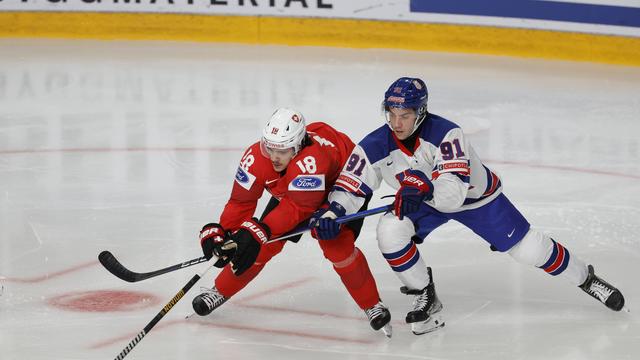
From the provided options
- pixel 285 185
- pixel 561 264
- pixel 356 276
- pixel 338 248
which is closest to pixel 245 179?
pixel 285 185

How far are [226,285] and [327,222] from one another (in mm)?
618

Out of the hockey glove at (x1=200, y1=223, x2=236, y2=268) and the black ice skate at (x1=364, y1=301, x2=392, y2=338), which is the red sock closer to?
the black ice skate at (x1=364, y1=301, x2=392, y2=338)

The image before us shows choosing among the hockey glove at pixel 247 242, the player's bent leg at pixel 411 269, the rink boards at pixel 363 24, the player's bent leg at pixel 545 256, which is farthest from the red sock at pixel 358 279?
the rink boards at pixel 363 24

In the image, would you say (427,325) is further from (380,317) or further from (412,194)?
(412,194)

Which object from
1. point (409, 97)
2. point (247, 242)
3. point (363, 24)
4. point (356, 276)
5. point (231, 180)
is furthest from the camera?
point (363, 24)

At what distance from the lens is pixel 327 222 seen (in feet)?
12.9

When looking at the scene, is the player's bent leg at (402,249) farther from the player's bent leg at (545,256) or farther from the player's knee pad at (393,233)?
the player's bent leg at (545,256)

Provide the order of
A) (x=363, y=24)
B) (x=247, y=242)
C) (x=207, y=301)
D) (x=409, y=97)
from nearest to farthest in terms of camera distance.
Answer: (x=247, y=242), (x=409, y=97), (x=207, y=301), (x=363, y=24)

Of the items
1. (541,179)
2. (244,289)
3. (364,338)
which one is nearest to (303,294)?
(244,289)

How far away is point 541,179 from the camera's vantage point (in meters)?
6.34

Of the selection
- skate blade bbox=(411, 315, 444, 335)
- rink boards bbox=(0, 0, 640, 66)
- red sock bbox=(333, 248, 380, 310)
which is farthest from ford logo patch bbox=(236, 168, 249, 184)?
rink boards bbox=(0, 0, 640, 66)

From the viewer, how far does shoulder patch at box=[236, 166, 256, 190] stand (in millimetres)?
4090

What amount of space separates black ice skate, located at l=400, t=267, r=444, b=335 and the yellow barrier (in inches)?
222

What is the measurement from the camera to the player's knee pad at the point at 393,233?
162 inches
